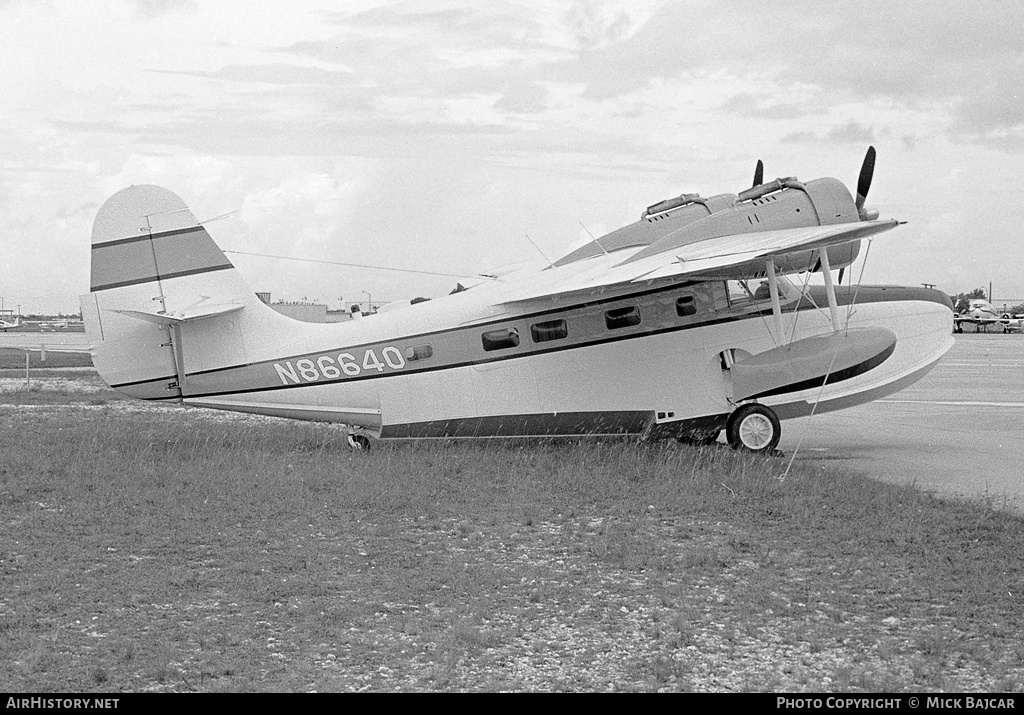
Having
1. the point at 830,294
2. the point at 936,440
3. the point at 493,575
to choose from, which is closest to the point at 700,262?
the point at 830,294

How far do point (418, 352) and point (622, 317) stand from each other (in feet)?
9.65

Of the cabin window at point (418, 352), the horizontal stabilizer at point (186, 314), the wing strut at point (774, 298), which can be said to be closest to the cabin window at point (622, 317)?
the wing strut at point (774, 298)

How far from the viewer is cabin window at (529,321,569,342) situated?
548 inches

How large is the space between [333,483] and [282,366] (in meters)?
3.10

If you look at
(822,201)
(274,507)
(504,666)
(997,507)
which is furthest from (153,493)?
(822,201)

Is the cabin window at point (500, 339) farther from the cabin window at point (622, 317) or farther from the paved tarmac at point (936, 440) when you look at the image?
the paved tarmac at point (936, 440)

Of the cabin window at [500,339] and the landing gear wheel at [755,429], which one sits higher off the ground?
the cabin window at [500,339]

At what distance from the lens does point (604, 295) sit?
14.0 metres

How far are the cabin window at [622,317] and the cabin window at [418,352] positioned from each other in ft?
8.31

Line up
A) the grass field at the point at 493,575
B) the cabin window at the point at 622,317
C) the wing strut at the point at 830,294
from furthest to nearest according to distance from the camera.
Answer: the cabin window at the point at 622,317 → the wing strut at the point at 830,294 → the grass field at the point at 493,575

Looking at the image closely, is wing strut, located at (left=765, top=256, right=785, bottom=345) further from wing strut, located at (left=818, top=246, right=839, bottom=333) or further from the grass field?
the grass field

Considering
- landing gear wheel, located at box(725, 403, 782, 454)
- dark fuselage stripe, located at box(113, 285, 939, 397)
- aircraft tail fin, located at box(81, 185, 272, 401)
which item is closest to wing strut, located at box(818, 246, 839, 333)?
dark fuselage stripe, located at box(113, 285, 939, 397)

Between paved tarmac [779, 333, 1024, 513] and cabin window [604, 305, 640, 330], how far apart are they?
338cm

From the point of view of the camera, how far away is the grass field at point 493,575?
18.6 ft
